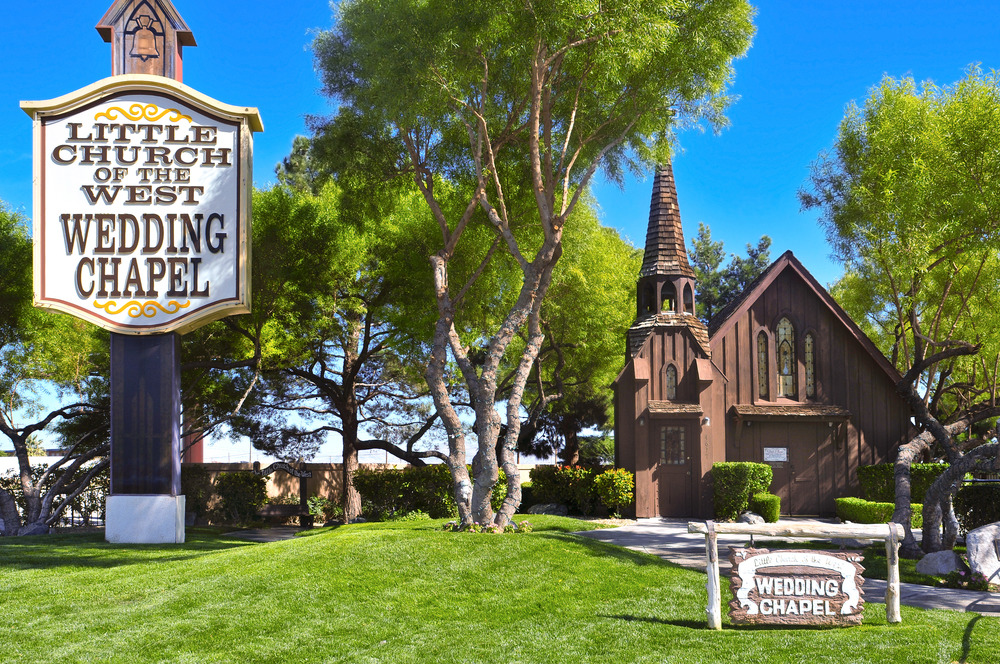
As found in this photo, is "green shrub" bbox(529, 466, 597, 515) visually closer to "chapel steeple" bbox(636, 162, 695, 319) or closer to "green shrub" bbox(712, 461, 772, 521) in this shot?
"green shrub" bbox(712, 461, 772, 521)

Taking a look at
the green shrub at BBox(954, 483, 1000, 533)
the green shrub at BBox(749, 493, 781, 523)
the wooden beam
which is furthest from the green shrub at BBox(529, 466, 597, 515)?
the wooden beam

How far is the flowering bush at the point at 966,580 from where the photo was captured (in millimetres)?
11711

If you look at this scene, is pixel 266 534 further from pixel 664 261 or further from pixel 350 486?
pixel 664 261

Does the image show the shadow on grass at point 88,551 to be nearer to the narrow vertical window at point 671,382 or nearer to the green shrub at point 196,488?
the green shrub at point 196,488

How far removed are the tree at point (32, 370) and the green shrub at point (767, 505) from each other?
16.8 metres

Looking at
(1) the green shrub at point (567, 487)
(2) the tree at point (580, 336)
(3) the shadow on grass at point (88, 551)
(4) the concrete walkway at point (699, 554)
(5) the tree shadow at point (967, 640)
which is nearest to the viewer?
(5) the tree shadow at point (967, 640)

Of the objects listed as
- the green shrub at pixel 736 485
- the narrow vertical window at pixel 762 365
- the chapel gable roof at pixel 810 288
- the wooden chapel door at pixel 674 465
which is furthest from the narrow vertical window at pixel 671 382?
the narrow vertical window at pixel 762 365

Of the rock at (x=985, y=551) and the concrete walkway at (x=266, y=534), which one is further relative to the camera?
the concrete walkway at (x=266, y=534)

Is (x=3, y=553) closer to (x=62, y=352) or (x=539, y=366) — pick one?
(x=62, y=352)

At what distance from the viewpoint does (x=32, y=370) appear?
73.4 feet

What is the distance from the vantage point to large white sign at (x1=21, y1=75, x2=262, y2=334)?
16078mm

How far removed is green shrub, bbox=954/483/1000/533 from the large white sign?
15768mm

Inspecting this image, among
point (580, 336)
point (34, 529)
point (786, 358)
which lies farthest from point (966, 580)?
point (34, 529)

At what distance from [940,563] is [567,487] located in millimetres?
10921
